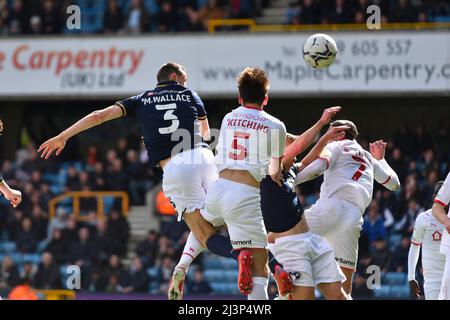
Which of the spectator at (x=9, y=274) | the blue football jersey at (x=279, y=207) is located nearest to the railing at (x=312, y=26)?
the spectator at (x=9, y=274)

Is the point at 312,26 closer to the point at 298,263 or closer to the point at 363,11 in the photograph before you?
the point at 363,11

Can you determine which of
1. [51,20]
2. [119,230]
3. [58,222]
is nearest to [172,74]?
[119,230]

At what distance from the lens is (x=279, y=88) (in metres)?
22.1

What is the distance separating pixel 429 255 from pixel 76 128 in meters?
4.46

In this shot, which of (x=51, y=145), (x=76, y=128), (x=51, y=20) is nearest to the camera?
(x=51, y=145)

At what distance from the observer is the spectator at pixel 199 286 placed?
1905cm

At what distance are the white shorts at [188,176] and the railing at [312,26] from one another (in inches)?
454

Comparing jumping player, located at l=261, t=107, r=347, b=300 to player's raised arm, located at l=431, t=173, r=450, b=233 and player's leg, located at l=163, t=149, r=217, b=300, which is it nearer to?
player's leg, located at l=163, t=149, r=217, b=300

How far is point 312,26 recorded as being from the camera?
861 inches

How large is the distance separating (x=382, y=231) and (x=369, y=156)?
26.5ft

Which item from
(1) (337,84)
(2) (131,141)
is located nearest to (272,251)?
(1) (337,84)

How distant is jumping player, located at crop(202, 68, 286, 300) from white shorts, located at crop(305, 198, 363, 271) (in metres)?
1.28

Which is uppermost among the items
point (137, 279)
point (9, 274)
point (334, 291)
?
point (334, 291)

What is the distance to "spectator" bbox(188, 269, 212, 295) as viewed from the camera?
1905 centimetres
